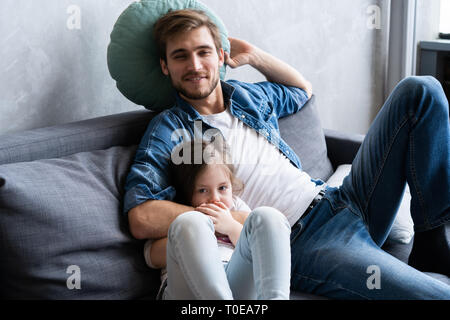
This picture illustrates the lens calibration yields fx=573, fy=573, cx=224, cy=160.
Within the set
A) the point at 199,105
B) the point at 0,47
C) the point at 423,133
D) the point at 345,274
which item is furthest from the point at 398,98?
the point at 0,47

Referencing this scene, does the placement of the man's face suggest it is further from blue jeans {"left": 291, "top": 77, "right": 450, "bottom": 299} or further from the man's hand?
blue jeans {"left": 291, "top": 77, "right": 450, "bottom": 299}

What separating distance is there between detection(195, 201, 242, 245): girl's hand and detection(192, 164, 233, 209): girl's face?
51 millimetres

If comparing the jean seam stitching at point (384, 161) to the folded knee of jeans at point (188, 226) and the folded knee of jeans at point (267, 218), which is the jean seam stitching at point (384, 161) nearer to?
the folded knee of jeans at point (267, 218)

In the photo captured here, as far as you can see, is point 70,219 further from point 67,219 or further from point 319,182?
point 319,182

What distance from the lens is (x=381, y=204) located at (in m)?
1.61

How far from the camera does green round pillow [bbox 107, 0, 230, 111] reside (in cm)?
175

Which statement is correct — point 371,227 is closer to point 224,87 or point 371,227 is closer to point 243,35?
point 224,87

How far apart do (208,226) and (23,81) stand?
0.80m

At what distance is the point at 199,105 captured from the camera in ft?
6.03

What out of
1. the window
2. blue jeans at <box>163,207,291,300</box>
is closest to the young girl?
blue jeans at <box>163,207,291,300</box>

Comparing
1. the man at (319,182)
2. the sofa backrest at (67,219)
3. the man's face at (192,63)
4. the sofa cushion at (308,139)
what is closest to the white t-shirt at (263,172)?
the man at (319,182)

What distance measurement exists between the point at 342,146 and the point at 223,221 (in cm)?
93

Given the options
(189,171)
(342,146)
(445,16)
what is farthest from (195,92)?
(445,16)
